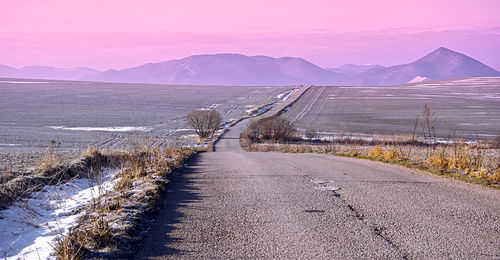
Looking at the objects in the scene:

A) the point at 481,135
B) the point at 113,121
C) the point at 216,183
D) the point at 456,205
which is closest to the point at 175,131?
the point at 113,121

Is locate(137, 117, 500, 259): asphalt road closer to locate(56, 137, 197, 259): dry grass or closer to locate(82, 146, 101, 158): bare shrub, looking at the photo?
locate(56, 137, 197, 259): dry grass

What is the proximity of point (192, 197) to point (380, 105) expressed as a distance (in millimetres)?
79351

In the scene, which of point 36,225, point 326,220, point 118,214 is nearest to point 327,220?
point 326,220

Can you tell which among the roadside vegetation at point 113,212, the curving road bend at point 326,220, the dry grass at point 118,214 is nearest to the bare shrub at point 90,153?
the roadside vegetation at point 113,212

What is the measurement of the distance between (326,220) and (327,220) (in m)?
0.01

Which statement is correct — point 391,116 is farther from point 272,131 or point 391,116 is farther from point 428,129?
point 428,129

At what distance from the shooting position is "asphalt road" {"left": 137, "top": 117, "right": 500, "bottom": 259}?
14.9 feet

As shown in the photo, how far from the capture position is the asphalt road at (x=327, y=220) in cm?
455

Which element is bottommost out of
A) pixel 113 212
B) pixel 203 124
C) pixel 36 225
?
pixel 203 124

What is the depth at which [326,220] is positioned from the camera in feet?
18.5

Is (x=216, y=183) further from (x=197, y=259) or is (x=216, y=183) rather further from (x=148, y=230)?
(x=197, y=259)

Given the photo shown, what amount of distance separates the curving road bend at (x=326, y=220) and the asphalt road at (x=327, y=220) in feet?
0.04

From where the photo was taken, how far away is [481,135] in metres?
42.2

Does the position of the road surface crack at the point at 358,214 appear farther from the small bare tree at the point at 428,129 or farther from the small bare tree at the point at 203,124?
the small bare tree at the point at 203,124
